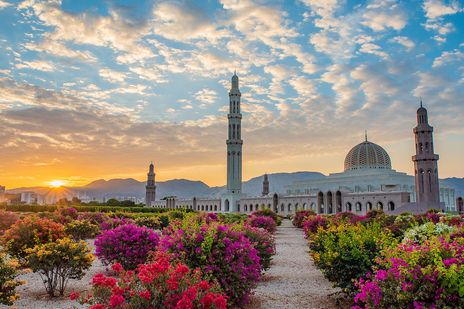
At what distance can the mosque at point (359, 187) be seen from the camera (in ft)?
156

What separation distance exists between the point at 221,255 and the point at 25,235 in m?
→ 7.45

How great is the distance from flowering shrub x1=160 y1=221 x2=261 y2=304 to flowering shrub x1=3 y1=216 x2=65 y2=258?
A: 5879 mm

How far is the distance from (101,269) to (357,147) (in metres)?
61.3

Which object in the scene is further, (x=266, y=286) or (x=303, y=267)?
(x=303, y=267)

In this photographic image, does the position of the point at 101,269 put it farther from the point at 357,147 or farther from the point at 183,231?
the point at 357,147

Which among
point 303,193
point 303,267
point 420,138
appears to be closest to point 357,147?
point 303,193

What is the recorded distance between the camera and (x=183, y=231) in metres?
8.00

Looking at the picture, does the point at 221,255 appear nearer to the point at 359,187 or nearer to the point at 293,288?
the point at 293,288

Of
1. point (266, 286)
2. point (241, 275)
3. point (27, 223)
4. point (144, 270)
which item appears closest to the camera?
point (144, 270)

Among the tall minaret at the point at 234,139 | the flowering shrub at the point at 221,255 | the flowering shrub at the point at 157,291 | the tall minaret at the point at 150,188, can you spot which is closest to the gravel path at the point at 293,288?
the flowering shrub at the point at 221,255

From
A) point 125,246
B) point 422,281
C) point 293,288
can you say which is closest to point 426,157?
→ point 293,288

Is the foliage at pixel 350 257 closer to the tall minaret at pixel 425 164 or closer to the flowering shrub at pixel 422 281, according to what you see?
the flowering shrub at pixel 422 281

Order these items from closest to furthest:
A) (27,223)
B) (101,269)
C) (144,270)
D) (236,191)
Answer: (144,270) → (27,223) → (101,269) → (236,191)

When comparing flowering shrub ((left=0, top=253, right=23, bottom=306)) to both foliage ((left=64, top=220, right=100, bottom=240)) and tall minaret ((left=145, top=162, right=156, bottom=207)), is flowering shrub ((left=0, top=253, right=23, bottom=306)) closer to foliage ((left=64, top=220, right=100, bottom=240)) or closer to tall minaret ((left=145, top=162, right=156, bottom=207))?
foliage ((left=64, top=220, right=100, bottom=240))
